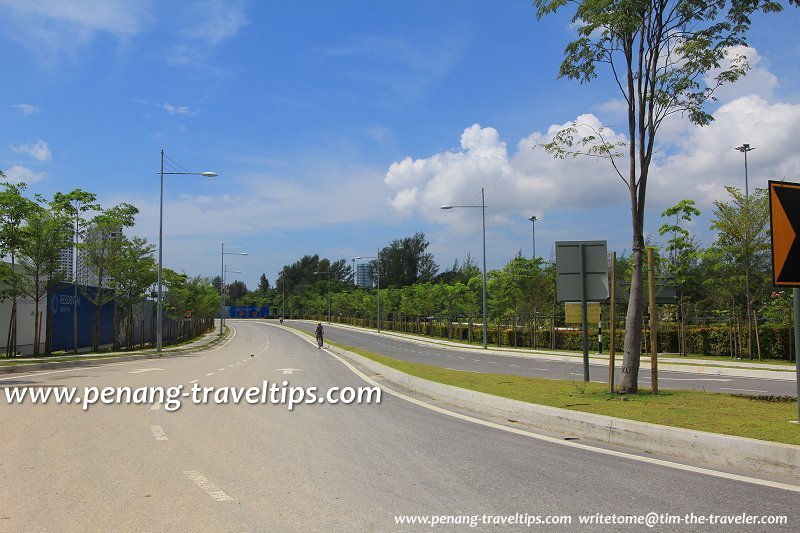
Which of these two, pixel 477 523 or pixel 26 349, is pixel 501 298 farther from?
pixel 477 523

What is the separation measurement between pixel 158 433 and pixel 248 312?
161m

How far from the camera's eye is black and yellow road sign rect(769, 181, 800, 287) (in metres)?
8.88

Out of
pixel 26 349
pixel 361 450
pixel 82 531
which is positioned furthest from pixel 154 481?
pixel 26 349

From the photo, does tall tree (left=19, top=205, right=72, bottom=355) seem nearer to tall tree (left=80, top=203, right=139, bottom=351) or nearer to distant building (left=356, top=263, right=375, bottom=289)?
tall tree (left=80, top=203, right=139, bottom=351)

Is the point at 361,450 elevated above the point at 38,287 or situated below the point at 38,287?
below

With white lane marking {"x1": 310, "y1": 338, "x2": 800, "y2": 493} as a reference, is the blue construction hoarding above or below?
above

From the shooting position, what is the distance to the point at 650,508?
223 inches

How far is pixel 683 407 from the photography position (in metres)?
10.2

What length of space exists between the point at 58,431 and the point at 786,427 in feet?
32.9

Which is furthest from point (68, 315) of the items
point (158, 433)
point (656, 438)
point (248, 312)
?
point (248, 312)

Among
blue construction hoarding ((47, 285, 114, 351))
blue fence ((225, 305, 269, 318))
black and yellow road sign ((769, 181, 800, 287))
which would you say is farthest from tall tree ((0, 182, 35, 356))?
blue fence ((225, 305, 269, 318))

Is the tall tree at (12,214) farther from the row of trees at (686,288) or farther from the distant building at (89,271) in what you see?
the row of trees at (686,288)

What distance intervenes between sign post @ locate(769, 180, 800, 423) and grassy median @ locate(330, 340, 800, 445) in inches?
48.6

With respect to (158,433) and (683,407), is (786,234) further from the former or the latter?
(158,433)
